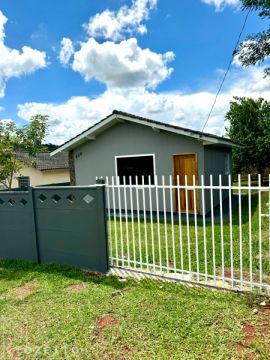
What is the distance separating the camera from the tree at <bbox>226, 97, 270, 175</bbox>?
849 inches

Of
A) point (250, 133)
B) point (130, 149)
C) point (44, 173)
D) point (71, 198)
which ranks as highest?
point (250, 133)

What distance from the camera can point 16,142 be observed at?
35.2 feet

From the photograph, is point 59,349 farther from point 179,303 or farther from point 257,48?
point 257,48

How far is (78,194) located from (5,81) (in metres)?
12.8

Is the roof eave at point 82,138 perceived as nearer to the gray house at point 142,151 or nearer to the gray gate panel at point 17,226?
the gray house at point 142,151

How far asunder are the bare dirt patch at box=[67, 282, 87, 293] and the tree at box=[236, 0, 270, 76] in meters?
6.60

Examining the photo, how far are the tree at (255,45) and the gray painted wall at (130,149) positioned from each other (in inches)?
150

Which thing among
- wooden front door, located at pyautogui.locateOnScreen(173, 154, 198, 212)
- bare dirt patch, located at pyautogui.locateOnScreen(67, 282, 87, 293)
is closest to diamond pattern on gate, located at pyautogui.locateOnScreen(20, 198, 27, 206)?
bare dirt patch, located at pyautogui.locateOnScreen(67, 282, 87, 293)

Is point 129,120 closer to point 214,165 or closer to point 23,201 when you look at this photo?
point 214,165

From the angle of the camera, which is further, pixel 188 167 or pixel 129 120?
pixel 129 120

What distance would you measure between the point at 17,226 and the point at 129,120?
21.9 feet

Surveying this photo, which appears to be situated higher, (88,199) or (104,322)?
(88,199)

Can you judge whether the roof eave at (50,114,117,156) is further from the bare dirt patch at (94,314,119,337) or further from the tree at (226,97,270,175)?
the tree at (226,97,270,175)

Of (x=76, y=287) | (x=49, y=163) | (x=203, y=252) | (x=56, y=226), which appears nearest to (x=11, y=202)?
(x=56, y=226)
